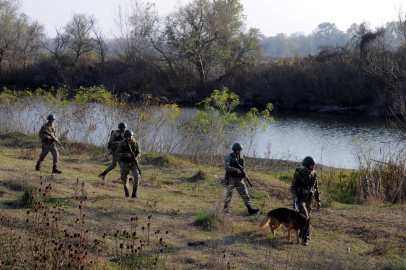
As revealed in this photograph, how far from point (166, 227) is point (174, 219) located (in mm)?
760

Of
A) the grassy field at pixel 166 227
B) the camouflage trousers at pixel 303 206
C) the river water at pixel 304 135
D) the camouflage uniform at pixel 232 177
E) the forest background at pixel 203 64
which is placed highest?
the forest background at pixel 203 64

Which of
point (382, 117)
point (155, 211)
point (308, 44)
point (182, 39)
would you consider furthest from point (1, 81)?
point (308, 44)

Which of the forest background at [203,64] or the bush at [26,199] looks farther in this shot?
the forest background at [203,64]

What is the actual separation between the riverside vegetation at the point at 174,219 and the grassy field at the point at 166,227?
3 cm

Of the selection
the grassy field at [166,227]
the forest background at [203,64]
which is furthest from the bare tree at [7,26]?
the grassy field at [166,227]

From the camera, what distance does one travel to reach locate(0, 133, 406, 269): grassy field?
590 centimetres

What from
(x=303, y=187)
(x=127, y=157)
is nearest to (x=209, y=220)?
(x=303, y=187)

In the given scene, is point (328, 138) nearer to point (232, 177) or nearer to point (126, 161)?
point (232, 177)

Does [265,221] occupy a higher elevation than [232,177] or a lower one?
lower

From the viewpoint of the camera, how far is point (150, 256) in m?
6.52

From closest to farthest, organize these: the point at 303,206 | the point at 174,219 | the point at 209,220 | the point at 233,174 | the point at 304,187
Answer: the point at 303,206
the point at 304,187
the point at 209,220
the point at 174,219
the point at 233,174

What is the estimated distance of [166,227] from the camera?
8.47m

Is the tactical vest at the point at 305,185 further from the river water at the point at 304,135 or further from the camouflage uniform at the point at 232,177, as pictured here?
the river water at the point at 304,135

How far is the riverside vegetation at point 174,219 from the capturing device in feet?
19.8
